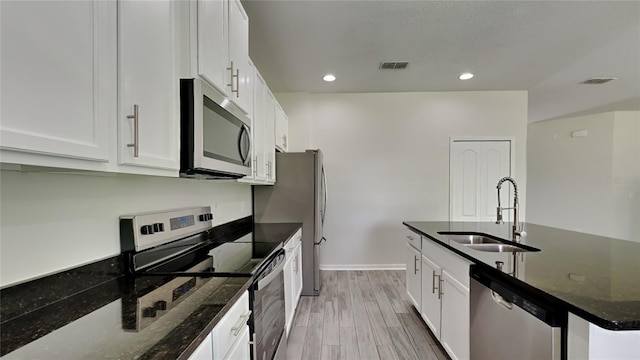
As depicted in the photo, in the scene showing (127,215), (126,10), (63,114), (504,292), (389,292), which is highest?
(126,10)

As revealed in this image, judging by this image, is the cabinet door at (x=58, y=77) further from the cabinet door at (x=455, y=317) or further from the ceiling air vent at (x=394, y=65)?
the ceiling air vent at (x=394, y=65)

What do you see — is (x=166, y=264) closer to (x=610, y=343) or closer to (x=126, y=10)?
(x=126, y=10)

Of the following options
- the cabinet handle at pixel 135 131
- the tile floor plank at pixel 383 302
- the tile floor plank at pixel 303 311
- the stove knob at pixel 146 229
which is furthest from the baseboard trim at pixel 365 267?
the cabinet handle at pixel 135 131

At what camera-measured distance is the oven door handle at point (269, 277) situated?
1395 mm

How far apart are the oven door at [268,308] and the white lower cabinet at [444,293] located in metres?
1.12

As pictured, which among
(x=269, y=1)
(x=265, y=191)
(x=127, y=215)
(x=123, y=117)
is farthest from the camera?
(x=265, y=191)

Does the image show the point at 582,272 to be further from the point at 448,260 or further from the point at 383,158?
the point at 383,158

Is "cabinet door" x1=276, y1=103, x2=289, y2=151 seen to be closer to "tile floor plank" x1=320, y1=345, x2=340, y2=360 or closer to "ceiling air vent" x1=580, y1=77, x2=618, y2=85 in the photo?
"tile floor plank" x1=320, y1=345, x2=340, y2=360

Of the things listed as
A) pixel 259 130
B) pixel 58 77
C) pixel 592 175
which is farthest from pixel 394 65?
pixel 592 175

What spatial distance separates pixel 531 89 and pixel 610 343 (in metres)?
4.47

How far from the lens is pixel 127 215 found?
4.28 feet

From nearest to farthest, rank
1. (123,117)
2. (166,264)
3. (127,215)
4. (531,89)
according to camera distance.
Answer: (123,117), (127,215), (166,264), (531,89)

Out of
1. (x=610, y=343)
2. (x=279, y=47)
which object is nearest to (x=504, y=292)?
(x=610, y=343)

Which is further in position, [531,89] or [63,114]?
[531,89]
